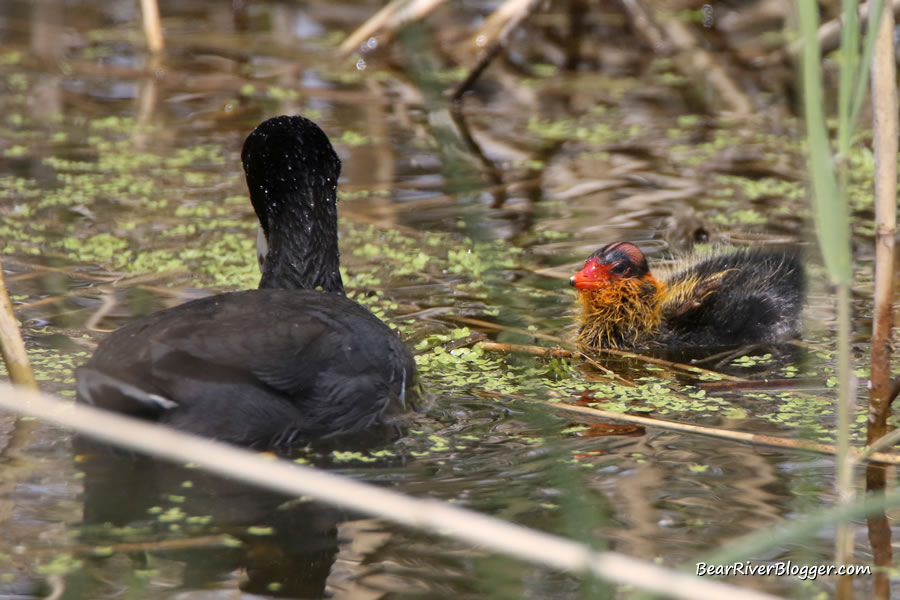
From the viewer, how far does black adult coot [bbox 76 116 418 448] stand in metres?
2.92

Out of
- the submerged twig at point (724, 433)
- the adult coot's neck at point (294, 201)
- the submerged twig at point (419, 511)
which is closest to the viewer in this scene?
the submerged twig at point (419, 511)

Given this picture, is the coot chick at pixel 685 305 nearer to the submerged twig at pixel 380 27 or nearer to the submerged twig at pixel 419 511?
the submerged twig at pixel 419 511

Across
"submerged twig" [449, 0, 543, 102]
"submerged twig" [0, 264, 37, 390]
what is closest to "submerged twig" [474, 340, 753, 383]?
"submerged twig" [0, 264, 37, 390]

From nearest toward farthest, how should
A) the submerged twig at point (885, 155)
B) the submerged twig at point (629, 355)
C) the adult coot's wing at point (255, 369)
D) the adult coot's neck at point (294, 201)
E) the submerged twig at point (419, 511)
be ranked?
the submerged twig at point (419, 511) < the submerged twig at point (885, 155) < the adult coot's wing at point (255, 369) < the submerged twig at point (629, 355) < the adult coot's neck at point (294, 201)

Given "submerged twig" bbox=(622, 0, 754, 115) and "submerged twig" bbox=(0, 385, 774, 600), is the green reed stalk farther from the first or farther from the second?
"submerged twig" bbox=(622, 0, 754, 115)

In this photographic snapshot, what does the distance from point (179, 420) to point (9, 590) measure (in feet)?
2.10

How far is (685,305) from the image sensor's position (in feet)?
14.4

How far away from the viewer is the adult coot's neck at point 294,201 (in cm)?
409

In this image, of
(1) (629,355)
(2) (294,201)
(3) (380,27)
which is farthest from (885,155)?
(3) (380,27)

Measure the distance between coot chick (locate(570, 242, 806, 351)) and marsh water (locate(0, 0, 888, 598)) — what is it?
→ 0.12 metres

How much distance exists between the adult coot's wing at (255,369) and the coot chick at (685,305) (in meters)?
1.13
